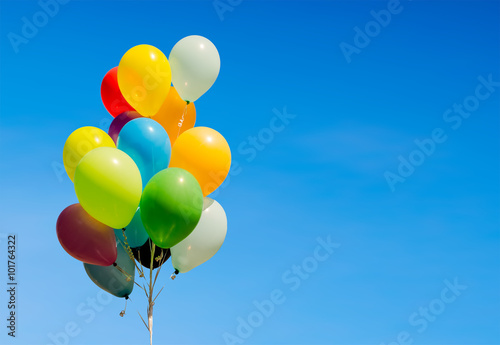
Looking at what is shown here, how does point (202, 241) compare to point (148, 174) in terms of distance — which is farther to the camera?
point (202, 241)

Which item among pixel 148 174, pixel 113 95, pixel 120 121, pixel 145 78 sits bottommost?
pixel 148 174

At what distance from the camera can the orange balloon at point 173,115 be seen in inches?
410

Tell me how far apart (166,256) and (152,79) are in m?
2.57

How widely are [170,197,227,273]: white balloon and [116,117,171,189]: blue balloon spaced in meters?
0.96

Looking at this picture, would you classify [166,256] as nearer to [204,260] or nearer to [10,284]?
[204,260]

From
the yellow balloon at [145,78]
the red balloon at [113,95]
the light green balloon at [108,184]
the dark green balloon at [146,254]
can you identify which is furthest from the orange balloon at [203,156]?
the red balloon at [113,95]

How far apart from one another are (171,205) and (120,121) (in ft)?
6.50

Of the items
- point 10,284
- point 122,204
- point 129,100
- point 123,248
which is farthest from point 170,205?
point 10,284

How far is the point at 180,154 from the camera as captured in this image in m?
9.86

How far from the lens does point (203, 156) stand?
9.77 meters

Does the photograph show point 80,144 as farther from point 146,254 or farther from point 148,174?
point 146,254

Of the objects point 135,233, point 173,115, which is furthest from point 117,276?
point 173,115

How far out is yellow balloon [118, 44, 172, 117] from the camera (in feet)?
32.8

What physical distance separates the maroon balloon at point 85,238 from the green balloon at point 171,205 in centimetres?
67
